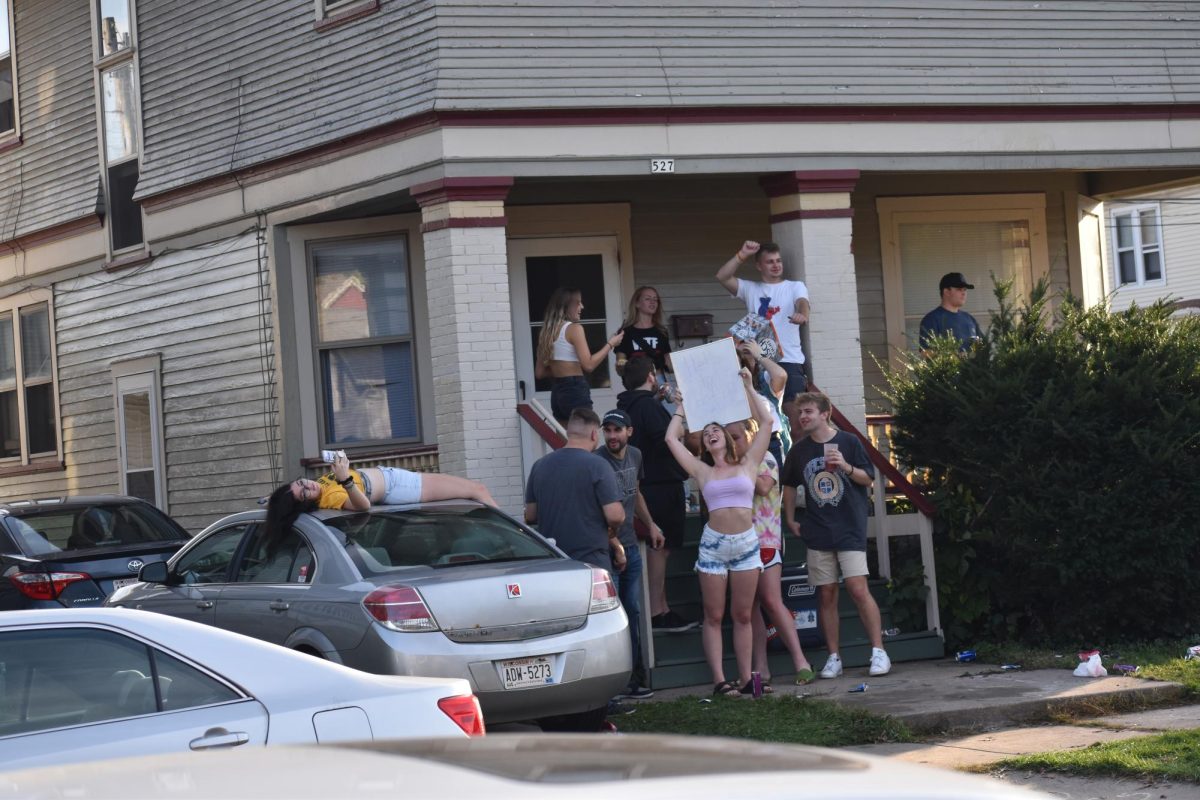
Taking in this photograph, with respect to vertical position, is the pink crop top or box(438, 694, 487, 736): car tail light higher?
the pink crop top

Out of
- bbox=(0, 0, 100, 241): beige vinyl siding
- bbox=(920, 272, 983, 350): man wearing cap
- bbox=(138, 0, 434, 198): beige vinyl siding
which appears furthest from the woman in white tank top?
bbox=(0, 0, 100, 241): beige vinyl siding

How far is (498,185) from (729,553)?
383cm

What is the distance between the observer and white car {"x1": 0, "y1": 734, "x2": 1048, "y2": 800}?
2482mm

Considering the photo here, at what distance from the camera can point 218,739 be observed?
5.30 meters

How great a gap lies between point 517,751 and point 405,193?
1074 cm

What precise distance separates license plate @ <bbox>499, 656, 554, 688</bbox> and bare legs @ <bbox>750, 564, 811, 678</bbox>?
8.52 ft

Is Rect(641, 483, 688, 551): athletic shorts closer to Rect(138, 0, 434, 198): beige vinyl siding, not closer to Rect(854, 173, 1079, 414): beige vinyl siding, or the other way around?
Rect(138, 0, 434, 198): beige vinyl siding

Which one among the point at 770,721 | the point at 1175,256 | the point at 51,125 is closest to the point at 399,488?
the point at 770,721

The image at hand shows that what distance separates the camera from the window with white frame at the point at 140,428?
1631 centimetres

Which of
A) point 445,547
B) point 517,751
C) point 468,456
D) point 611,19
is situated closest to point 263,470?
point 468,456

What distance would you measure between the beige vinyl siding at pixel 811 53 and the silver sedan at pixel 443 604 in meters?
4.57

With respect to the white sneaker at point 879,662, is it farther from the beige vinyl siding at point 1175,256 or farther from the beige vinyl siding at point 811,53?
the beige vinyl siding at point 1175,256

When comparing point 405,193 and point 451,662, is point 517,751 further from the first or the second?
point 405,193

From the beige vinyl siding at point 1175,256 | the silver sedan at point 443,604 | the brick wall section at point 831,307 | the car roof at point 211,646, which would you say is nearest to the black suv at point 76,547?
the silver sedan at point 443,604
